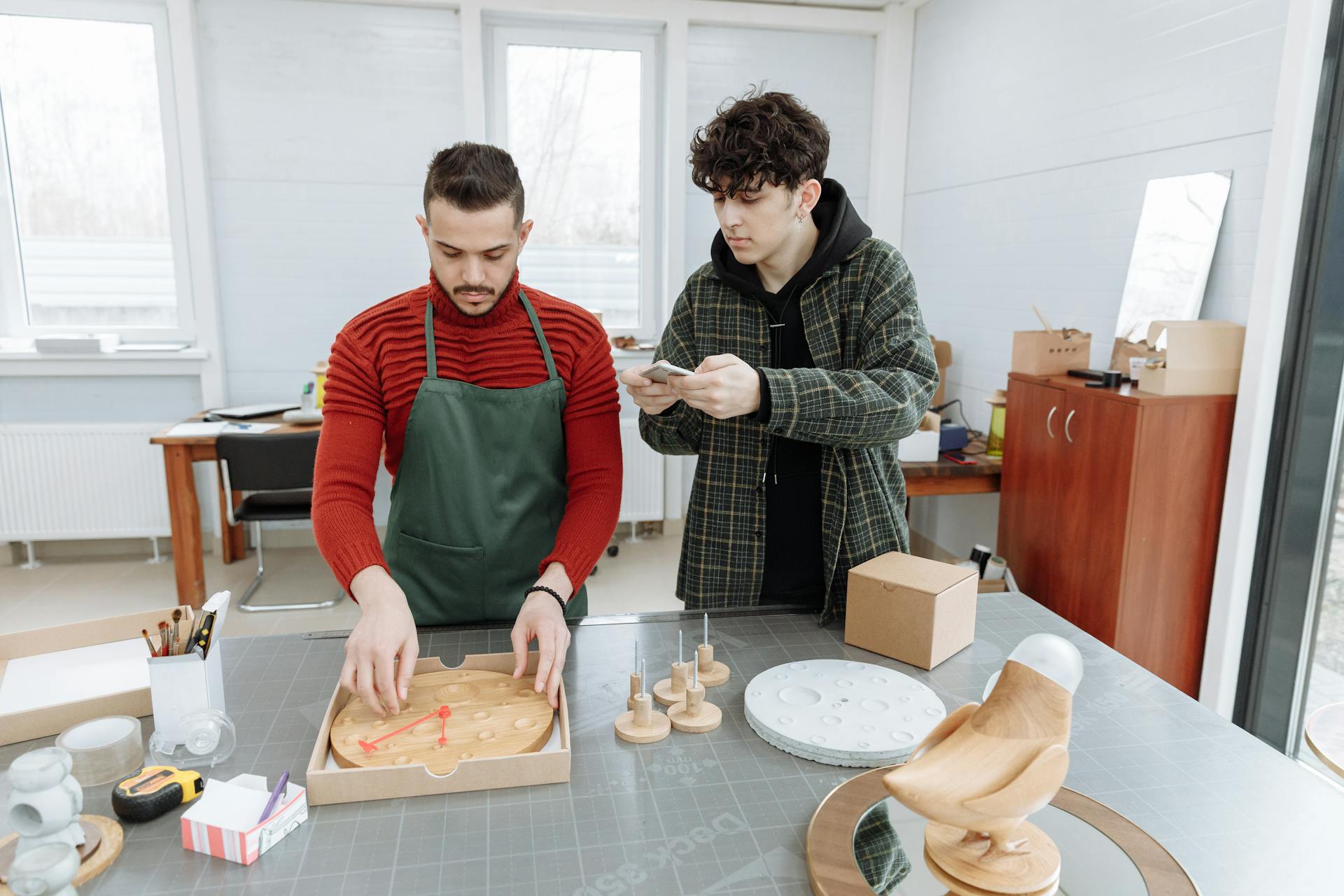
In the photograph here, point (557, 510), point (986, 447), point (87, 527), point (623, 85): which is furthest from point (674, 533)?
point (557, 510)

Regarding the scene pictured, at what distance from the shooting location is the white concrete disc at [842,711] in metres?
1.09

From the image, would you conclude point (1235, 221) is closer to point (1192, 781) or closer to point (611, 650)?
point (1192, 781)

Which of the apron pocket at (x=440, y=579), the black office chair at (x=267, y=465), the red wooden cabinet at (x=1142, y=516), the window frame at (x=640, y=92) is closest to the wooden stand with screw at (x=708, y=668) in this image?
the apron pocket at (x=440, y=579)

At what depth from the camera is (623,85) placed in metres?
4.59

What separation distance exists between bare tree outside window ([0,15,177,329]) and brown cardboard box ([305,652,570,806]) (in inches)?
163

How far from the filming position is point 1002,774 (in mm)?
850

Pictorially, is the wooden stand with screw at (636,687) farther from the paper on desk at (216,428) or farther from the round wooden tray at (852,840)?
the paper on desk at (216,428)

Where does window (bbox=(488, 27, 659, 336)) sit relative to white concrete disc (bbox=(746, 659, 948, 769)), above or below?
above

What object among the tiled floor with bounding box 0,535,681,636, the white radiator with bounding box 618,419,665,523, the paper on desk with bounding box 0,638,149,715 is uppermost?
the paper on desk with bounding box 0,638,149,715

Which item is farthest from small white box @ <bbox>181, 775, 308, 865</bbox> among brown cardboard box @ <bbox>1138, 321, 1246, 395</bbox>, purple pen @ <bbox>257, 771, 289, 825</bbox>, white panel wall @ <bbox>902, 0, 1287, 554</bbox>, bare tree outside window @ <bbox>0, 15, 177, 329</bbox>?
bare tree outside window @ <bbox>0, 15, 177, 329</bbox>

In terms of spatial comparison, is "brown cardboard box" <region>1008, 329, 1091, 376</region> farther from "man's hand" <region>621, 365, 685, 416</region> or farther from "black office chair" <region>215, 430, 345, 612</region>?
"black office chair" <region>215, 430, 345, 612</region>

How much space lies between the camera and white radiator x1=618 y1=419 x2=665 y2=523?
15.4ft

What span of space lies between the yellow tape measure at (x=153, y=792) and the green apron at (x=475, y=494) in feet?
1.85

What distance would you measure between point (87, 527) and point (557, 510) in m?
3.79
